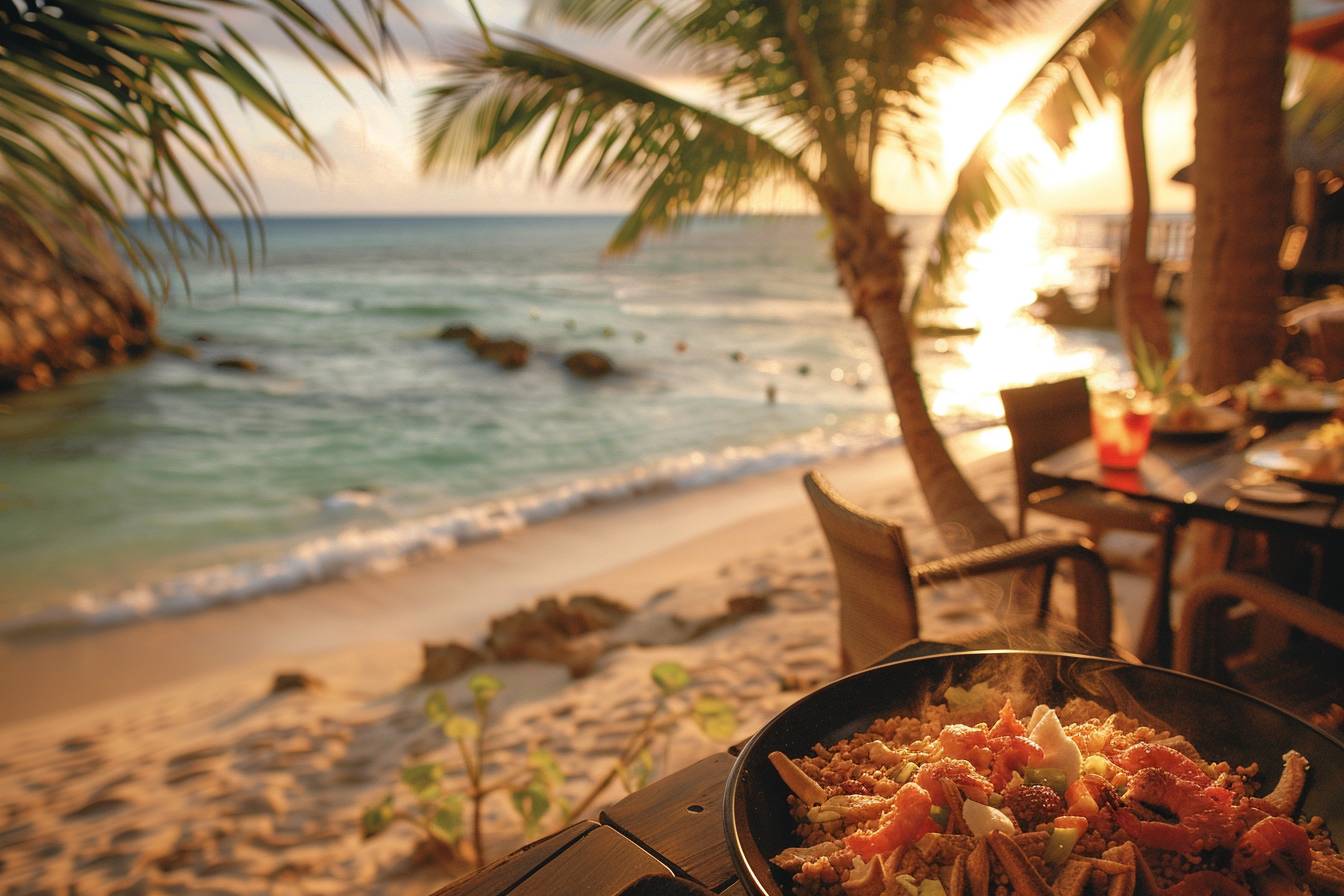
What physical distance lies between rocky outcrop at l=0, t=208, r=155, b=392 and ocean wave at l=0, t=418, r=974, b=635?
36.6 feet

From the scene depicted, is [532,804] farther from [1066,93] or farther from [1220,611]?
[1066,93]

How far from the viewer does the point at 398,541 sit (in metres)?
7.69

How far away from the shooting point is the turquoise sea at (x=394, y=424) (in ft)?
25.9

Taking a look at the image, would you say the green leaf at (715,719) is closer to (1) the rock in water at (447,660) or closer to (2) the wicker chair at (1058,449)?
(2) the wicker chair at (1058,449)

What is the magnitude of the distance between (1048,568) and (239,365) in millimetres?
20234

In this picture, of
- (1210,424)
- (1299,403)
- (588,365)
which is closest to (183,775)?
(1210,424)

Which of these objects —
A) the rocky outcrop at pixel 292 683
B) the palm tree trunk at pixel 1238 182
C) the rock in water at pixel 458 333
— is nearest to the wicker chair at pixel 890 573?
the palm tree trunk at pixel 1238 182

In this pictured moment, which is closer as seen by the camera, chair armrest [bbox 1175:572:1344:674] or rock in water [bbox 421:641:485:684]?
chair armrest [bbox 1175:572:1344:674]

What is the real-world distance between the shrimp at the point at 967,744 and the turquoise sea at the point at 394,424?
5.39 ft

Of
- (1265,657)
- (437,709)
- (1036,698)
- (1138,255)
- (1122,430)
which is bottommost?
(437,709)

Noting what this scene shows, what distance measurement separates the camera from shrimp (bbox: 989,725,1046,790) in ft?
3.04

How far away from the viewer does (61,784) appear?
3.80 meters

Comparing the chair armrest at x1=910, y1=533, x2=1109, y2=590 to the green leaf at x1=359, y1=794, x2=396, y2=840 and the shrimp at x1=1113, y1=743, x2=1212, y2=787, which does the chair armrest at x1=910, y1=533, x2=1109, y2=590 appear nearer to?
the shrimp at x1=1113, y1=743, x2=1212, y2=787

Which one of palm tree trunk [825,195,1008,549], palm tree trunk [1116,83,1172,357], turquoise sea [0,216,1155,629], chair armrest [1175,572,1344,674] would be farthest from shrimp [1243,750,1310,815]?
palm tree trunk [1116,83,1172,357]
